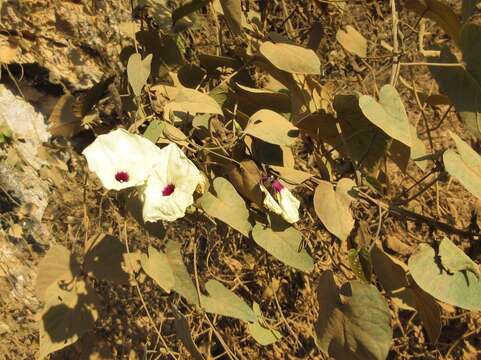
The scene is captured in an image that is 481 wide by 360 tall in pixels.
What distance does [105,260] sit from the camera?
107cm

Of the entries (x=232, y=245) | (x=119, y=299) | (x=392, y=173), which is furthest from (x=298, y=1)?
(x=119, y=299)

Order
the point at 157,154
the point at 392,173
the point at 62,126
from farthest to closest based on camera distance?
the point at 392,173 < the point at 62,126 < the point at 157,154

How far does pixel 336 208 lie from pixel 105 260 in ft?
1.41

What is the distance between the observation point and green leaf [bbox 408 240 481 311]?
0.86 meters

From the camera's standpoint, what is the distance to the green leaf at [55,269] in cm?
107

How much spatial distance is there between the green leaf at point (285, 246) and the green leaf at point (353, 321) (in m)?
0.05

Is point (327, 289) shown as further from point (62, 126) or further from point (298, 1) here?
point (298, 1)

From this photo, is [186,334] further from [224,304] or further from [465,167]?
[465,167]

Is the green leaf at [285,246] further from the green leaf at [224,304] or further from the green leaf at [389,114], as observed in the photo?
the green leaf at [389,114]

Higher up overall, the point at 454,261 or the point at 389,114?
the point at 389,114

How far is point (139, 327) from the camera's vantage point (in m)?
1.50

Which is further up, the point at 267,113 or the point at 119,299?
the point at 267,113

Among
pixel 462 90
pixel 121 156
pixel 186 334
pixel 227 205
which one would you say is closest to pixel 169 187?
pixel 121 156

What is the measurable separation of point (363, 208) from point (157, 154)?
803 millimetres
